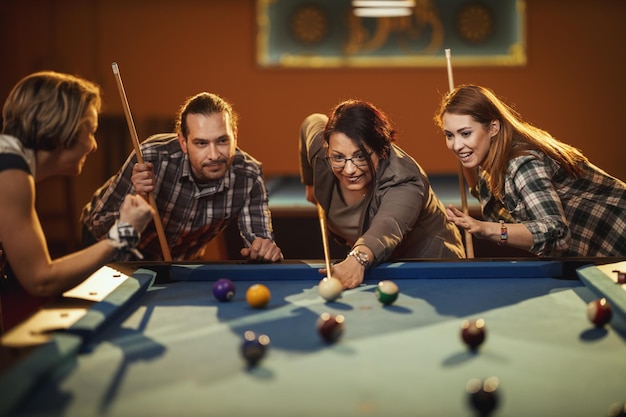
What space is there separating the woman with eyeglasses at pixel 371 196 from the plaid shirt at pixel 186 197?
0.28m

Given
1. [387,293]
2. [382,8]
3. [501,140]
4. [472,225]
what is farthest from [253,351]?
[382,8]

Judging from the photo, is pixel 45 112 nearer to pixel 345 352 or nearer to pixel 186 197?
pixel 186 197

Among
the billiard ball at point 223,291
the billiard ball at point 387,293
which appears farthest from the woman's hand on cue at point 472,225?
the billiard ball at point 223,291

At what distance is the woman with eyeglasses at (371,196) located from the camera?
2.36 m

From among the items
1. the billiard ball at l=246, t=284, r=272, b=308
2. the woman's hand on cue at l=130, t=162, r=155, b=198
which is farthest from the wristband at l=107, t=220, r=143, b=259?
the woman's hand on cue at l=130, t=162, r=155, b=198

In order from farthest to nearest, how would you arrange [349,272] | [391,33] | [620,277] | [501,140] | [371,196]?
[391,33] → [371,196] → [501,140] → [349,272] → [620,277]

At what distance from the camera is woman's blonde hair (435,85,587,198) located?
261 centimetres

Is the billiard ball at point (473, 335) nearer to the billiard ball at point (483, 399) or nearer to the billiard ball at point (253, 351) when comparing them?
the billiard ball at point (483, 399)

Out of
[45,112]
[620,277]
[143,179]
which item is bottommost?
[620,277]

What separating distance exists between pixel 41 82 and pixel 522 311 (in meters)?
1.49

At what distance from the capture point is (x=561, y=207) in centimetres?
249

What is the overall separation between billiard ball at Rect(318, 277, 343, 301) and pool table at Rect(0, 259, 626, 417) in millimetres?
24

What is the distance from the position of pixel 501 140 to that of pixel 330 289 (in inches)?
42.0

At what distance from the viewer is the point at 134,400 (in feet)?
4.17
